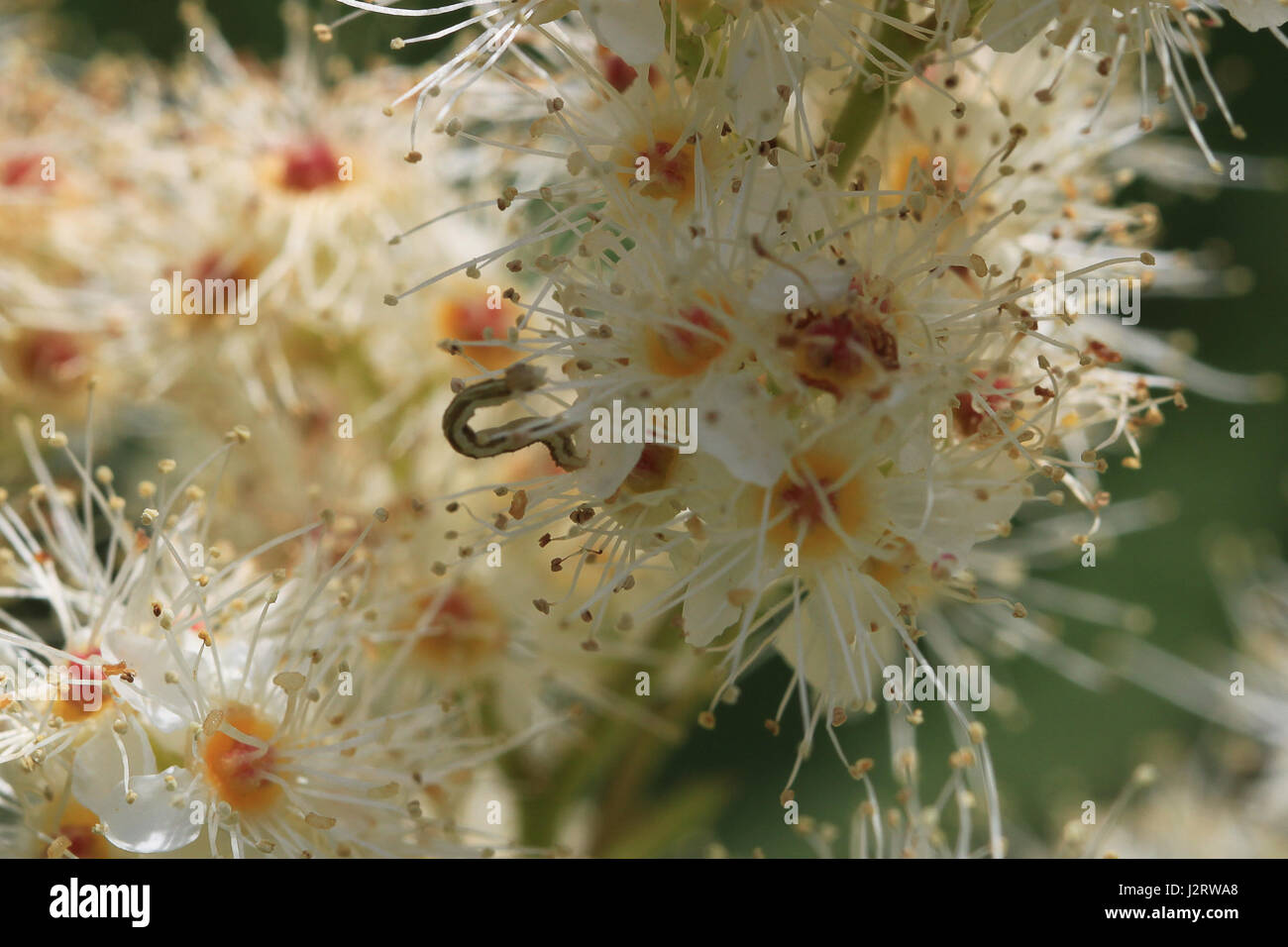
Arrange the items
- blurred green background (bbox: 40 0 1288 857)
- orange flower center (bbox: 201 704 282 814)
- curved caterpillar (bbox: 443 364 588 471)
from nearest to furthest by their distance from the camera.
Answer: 1. curved caterpillar (bbox: 443 364 588 471)
2. orange flower center (bbox: 201 704 282 814)
3. blurred green background (bbox: 40 0 1288 857)

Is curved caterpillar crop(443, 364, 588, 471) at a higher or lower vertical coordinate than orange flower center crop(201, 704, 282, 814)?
higher

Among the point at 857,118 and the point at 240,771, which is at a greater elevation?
the point at 857,118

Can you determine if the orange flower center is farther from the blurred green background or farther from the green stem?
the blurred green background

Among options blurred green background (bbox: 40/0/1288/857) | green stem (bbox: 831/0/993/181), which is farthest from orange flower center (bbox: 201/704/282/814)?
blurred green background (bbox: 40/0/1288/857)

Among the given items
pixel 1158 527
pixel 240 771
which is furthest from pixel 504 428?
pixel 1158 527

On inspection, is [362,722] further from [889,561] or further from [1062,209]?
[1062,209]

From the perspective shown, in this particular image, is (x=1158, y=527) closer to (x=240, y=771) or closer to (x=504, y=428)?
(x=504, y=428)

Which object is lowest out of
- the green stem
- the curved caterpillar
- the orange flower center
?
the orange flower center
